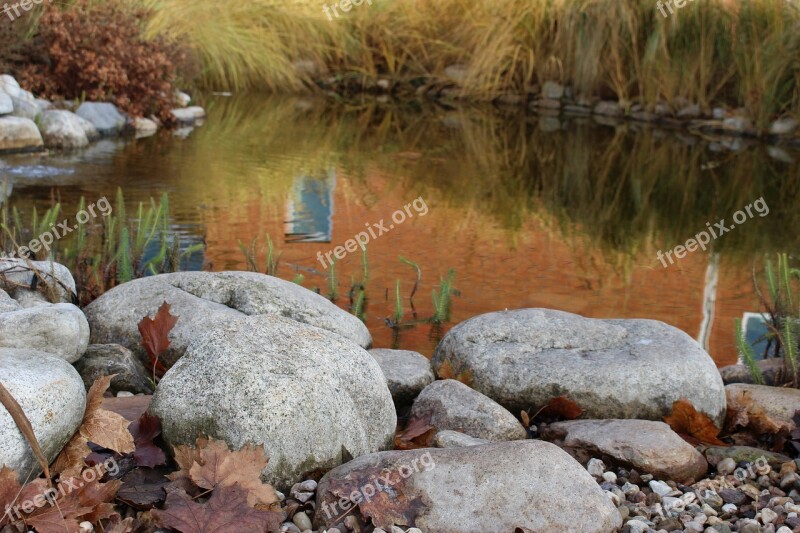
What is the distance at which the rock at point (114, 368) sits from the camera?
3.50 meters

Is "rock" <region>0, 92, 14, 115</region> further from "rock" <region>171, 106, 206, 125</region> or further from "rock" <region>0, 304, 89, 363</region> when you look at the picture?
"rock" <region>0, 304, 89, 363</region>

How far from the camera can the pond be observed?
5.72m

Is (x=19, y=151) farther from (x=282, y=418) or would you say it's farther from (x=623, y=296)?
(x=282, y=418)

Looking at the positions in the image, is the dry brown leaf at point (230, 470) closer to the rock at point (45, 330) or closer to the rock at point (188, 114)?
the rock at point (45, 330)

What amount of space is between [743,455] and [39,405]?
2.27 meters

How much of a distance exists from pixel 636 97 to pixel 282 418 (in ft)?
45.0

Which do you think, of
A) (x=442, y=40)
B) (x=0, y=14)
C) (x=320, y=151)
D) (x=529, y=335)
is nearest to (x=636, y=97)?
(x=442, y=40)

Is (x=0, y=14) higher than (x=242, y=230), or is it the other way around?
(x=0, y=14)

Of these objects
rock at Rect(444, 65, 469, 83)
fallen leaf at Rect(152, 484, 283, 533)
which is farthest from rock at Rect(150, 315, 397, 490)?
rock at Rect(444, 65, 469, 83)

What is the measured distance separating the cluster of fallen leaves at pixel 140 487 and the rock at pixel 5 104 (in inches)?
291

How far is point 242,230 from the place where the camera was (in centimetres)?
668

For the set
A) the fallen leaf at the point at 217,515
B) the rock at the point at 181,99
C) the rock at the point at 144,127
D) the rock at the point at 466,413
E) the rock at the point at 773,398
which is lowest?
the rock at the point at 144,127

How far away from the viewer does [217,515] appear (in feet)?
8.23

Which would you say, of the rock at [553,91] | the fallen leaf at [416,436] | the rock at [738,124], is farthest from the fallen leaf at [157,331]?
Answer: the rock at [553,91]
